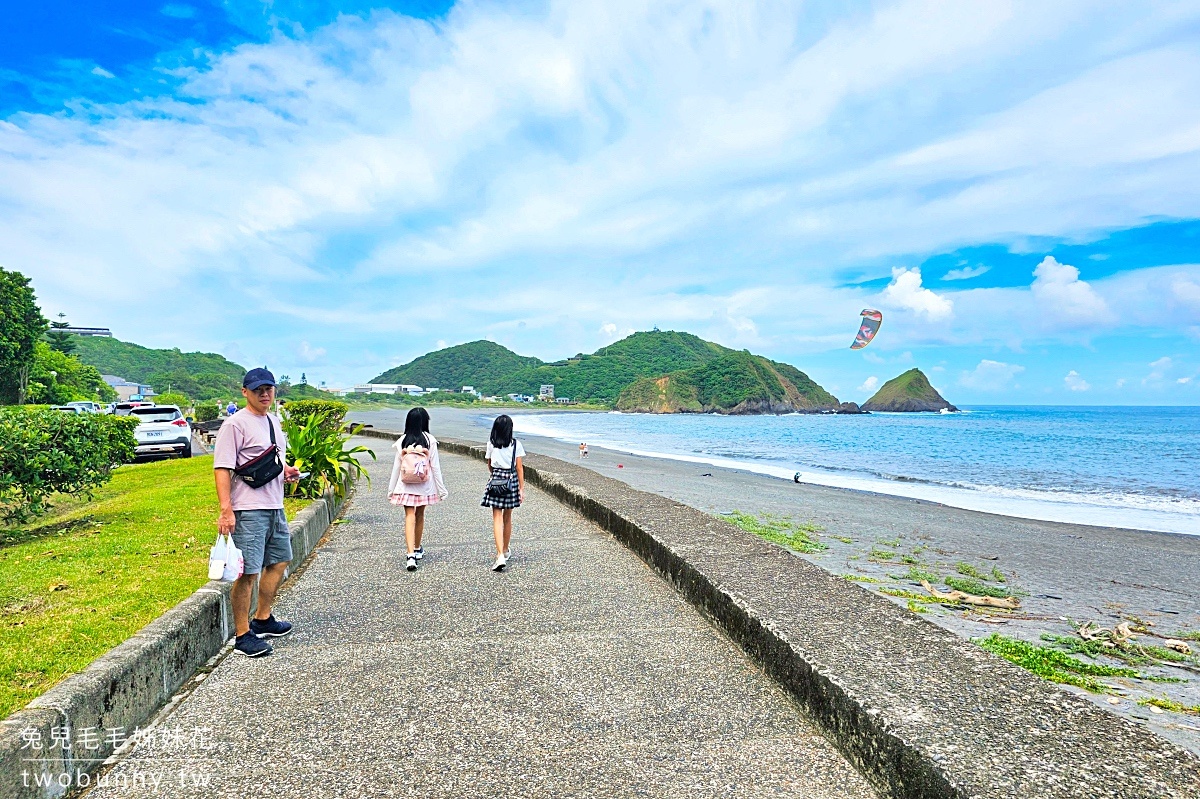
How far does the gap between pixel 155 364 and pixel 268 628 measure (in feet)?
446

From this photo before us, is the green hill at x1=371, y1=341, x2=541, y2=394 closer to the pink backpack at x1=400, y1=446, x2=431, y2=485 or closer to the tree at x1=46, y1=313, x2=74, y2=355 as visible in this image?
the tree at x1=46, y1=313, x2=74, y2=355

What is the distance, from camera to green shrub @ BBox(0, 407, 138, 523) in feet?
21.8

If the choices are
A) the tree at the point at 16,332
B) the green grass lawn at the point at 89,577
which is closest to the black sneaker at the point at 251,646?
the green grass lawn at the point at 89,577

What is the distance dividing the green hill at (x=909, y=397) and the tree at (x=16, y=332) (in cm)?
13132

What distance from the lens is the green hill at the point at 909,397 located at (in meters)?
139

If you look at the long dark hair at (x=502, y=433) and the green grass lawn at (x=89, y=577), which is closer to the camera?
the green grass lawn at (x=89, y=577)

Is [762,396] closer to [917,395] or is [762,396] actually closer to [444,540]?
[917,395]

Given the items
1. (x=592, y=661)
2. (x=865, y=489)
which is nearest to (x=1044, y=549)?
(x=865, y=489)

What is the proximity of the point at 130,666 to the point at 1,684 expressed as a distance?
20.2 inches

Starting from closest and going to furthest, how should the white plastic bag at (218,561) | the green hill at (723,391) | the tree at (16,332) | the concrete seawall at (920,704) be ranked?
1. the concrete seawall at (920,704)
2. the white plastic bag at (218,561)
3. the tree at (16,332)
4. the green hill at (723,391)

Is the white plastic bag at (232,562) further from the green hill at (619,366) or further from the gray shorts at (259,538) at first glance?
the green hill at (619,366)

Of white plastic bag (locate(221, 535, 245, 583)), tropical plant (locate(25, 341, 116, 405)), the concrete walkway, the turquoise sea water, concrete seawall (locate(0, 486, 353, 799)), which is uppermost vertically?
tropical plant (locate(25, 341, 116, 405))

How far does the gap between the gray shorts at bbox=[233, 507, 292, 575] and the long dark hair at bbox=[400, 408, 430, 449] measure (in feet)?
6.59

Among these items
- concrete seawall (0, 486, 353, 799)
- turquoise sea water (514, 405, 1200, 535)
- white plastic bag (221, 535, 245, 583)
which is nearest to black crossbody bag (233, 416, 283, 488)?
white plastic bag (221, 535, 245, 583)
